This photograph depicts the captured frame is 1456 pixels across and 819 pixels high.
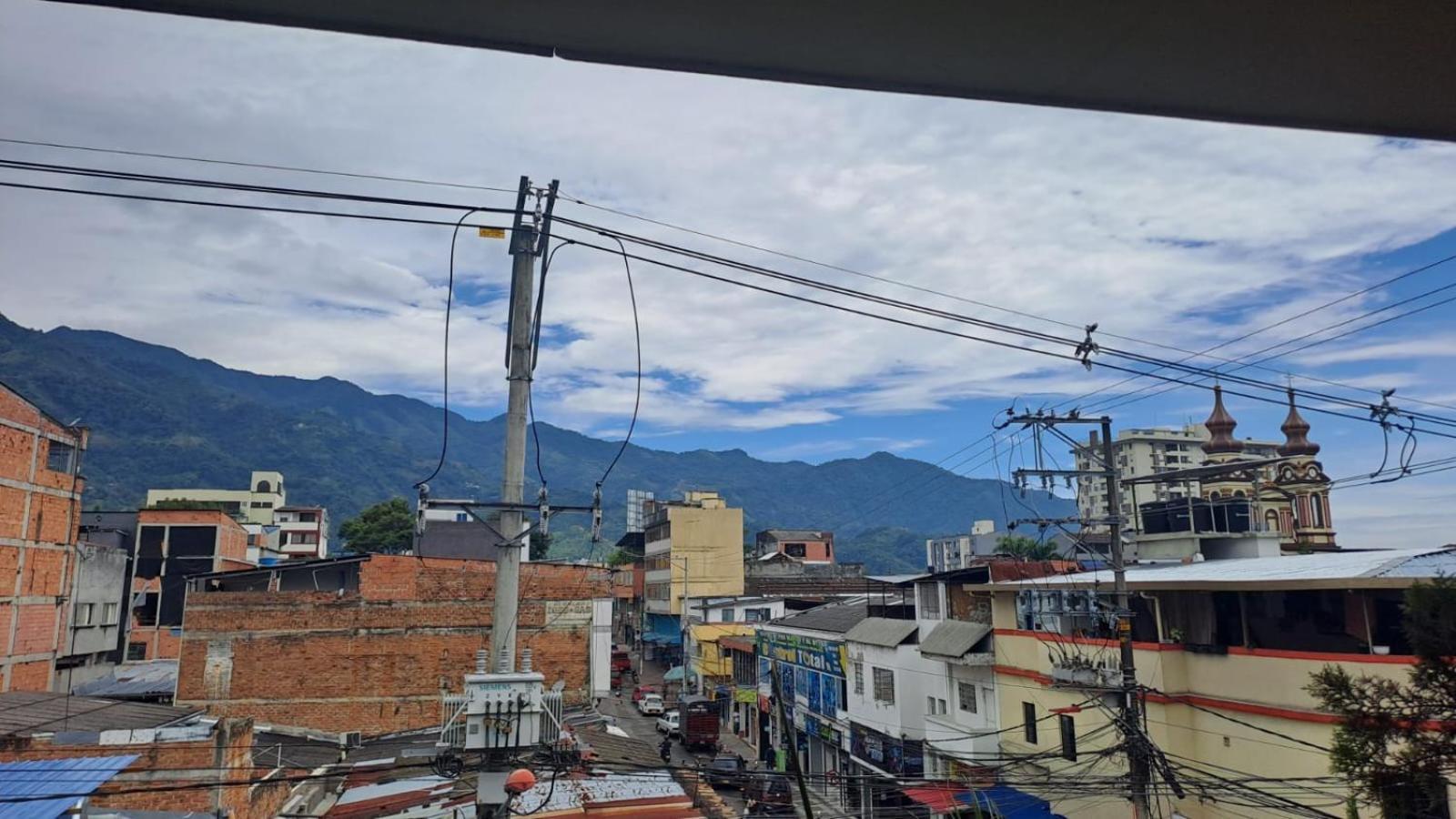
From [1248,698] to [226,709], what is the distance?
28.6 m

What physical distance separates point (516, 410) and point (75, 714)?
14.7 metres

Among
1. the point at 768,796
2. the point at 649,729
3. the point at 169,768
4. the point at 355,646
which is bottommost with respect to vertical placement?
the point at 649,729

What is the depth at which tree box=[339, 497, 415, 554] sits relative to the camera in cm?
7281

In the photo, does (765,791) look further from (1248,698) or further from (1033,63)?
(1033,63)

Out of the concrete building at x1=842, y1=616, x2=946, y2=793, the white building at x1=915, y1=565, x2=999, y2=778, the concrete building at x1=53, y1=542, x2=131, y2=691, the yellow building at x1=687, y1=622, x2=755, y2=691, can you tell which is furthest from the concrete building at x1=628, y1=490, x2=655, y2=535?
the white building at x1=915, y1=565, x2=999, y2=778

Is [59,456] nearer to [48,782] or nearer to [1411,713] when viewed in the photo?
[48,782]

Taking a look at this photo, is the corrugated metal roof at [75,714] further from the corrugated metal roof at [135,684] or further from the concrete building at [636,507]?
the concrete building at [636,507]

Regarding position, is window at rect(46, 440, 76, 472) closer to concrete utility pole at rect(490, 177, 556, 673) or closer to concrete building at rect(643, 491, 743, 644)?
concrete utility pole at rect(490, 177, 556, 673)

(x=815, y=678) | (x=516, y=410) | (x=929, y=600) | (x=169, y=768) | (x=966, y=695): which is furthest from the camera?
(x=815, y=678)

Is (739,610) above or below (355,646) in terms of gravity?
below

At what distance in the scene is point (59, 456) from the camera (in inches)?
1347

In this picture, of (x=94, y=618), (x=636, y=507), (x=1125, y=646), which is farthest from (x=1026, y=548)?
(x=94, y=618)

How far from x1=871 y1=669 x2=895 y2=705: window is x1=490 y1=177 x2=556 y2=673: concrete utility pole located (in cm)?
2126

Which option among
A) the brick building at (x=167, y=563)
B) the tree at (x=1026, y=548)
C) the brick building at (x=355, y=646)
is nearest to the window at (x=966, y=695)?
the brick building at (x=355, y=646)
